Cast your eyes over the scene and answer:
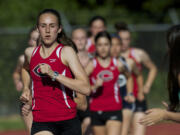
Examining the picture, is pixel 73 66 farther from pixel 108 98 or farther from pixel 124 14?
pixel 124 14

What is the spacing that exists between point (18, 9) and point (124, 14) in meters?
4.19

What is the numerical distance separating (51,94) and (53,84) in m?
0.11

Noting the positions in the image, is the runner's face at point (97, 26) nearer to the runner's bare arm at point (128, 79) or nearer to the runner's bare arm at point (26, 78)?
the runner's bare arm at point (128, 79)

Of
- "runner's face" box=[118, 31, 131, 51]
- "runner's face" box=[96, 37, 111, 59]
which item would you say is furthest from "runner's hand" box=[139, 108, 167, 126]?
"runner's face" box=[118, 31, 131, 51]

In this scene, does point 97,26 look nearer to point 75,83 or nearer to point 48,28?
point 48,28

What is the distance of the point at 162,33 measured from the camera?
46.1 feet

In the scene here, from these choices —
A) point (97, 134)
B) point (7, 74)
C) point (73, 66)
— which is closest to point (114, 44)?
point (97, 134)

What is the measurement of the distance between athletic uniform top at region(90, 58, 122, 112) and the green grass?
5009 millimetres

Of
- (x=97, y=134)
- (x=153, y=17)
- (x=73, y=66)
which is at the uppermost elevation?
(x=153, y=17)

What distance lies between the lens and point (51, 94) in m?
4.80

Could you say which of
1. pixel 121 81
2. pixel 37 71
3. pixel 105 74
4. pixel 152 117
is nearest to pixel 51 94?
pixel 37 71

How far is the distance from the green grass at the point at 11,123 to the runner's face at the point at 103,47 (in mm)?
5214

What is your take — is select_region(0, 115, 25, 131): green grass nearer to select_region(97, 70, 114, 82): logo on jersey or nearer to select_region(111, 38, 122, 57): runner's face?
select_region(111, 38, 122, 57): runner's face

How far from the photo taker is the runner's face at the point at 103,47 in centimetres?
711
